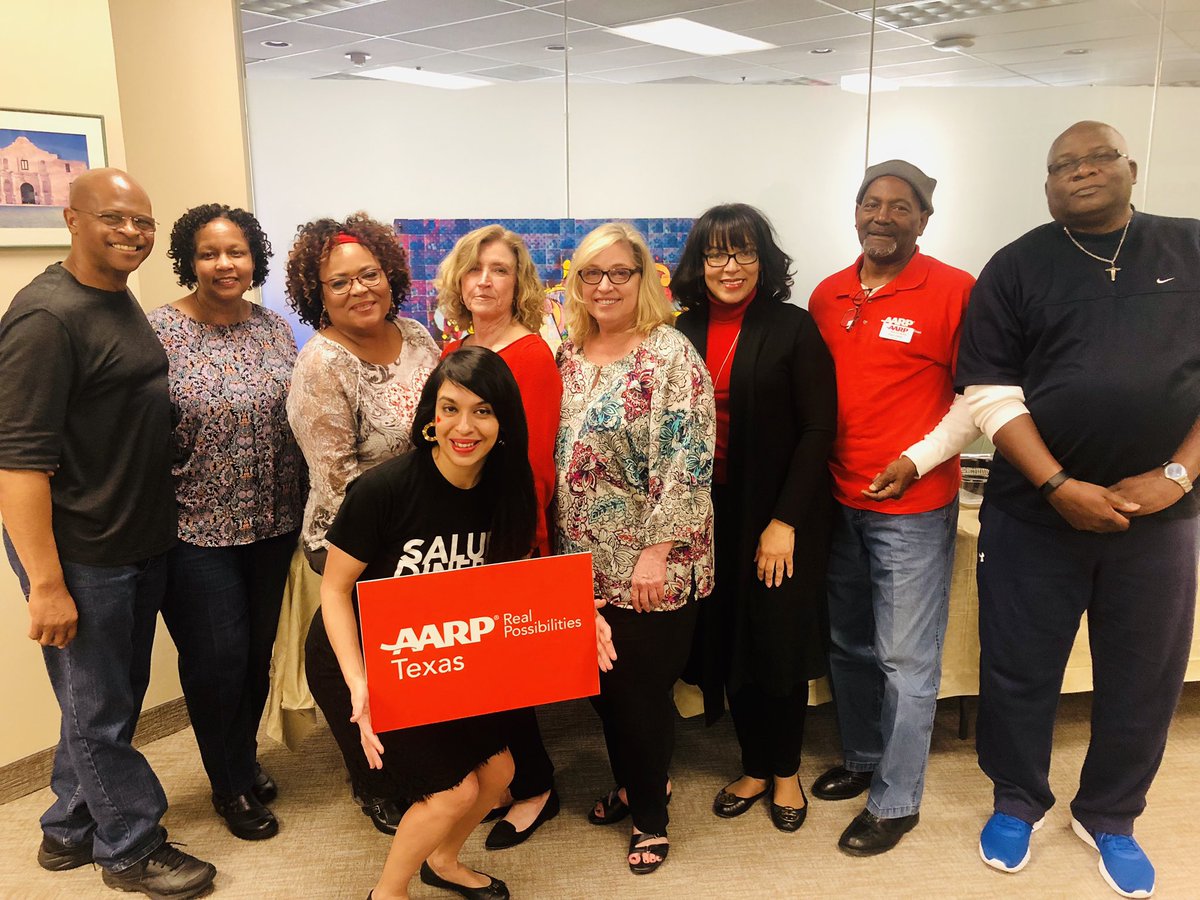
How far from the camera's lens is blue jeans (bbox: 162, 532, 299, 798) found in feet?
6.64

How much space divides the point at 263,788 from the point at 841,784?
1.68 metres

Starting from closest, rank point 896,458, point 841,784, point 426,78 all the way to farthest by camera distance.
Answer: point 896,458, point 841,784, point 426,78

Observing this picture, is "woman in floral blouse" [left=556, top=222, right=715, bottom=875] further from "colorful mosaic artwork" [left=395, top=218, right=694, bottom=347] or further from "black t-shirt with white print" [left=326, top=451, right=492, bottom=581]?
"colorful mosaic artwork" [left=395, top=218, right=694, bottom=347]

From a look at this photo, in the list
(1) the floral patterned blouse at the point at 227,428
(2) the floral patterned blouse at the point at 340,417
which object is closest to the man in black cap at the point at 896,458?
(2) the floral patterned blouse at the point at 340,417

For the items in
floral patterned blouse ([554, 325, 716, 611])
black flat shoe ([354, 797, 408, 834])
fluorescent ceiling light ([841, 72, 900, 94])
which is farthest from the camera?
fluorescent ceiling light ([841, 72, 900, 94])

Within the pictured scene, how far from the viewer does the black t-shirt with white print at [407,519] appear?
5.26 ft

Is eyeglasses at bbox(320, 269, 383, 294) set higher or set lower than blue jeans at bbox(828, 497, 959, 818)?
higher

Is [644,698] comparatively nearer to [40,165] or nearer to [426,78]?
[40,165]

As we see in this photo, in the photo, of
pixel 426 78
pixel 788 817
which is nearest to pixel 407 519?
Result: pixel 788 817

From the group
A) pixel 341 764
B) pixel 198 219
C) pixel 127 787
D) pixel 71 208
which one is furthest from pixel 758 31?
pixel 127 787

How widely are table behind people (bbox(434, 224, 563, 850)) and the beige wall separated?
1069 millimetres

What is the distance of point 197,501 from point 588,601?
100cm

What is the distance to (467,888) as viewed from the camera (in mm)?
1926

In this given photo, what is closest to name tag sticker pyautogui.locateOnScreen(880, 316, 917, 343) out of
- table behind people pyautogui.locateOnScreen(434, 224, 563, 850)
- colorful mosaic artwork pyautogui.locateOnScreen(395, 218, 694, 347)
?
table behind people pyautogui.locateOnScreen(434, 224, 563, 850)
